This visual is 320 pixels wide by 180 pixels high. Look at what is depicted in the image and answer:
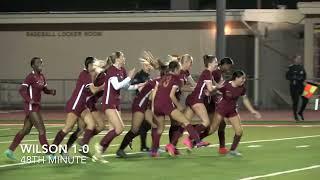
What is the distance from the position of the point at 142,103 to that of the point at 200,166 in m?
2.07

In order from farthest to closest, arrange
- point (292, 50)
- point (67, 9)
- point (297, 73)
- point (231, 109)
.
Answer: point (67, 9), point (292, 50), point (297, 73), point (231, 109)

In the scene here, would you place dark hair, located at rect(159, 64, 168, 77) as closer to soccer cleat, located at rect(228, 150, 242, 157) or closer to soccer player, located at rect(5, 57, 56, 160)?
soccer cleat, located at rect(228, 150, 242, 157)

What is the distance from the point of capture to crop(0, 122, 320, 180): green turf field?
37.7 ft

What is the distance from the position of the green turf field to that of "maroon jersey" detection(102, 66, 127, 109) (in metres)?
1.08

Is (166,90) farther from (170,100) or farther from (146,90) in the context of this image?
(146,90)

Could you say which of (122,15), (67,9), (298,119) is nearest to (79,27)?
(122,15)

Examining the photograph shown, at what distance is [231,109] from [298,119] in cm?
1108

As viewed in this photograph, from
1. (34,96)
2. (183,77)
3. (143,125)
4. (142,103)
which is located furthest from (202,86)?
(34,96)

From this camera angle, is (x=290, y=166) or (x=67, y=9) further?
(x=67, y=9)

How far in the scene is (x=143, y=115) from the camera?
46.2 ft

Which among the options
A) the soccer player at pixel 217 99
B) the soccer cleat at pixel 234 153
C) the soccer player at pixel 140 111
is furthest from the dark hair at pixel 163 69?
the soccer cleat at pixel 234 153

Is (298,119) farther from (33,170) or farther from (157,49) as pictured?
(33,170)

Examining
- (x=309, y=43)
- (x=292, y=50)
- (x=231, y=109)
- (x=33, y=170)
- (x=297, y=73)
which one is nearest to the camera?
(x=33, y=170)

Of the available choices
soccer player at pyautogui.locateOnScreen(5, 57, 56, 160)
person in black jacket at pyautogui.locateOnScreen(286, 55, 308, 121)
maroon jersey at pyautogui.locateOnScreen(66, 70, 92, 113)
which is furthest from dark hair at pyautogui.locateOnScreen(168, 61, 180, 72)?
person in black jacket at pyautogui.locateOnScreen(286, 55, 308, 121)
